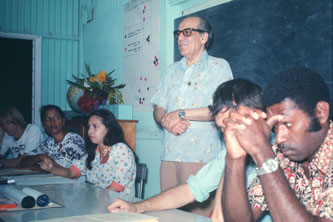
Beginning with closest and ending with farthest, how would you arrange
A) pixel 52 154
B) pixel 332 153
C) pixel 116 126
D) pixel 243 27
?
pixel 332 153 < pixel 243 27 < pixel 116 126 < pixel 52 154

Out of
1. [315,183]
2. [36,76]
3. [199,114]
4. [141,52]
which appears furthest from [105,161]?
[36,76]

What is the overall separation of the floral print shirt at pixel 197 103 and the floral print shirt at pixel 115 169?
0.28 m

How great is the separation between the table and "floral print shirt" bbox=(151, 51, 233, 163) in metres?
0.76

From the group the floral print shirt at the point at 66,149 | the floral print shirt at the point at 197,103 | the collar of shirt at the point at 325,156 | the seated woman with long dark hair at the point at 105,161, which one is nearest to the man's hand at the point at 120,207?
the collar of shirt at the point at 325,156

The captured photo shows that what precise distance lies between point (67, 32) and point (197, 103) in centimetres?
334

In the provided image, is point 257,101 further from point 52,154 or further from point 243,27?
point 52,154

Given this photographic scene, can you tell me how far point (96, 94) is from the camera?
4016 mm

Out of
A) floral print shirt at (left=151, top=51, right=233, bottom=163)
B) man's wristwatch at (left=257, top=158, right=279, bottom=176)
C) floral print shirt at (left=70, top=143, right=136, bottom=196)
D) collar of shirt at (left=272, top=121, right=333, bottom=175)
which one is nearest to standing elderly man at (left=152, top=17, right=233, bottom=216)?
floral print shirt at (left=151, top=51, right=233, bottom=163)

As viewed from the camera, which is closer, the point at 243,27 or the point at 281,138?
the point at 281,138

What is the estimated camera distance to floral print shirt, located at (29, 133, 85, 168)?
3.13m

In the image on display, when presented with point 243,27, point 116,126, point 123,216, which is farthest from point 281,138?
point 116,126

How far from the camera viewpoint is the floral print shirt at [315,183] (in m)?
1.06

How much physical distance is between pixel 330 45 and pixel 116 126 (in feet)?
5.04

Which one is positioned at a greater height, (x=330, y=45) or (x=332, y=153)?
(x=330, y=45)
